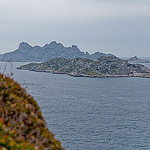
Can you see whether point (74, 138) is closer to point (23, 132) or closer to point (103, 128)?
point (103, 128)

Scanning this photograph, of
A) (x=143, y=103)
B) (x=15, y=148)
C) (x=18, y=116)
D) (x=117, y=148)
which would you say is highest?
(x=18, y=116)

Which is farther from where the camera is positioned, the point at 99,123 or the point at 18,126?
the point at 99,123

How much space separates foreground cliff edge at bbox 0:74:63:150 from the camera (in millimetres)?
13430

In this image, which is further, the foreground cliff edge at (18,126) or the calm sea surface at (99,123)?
the calm sea surface at (99,123)

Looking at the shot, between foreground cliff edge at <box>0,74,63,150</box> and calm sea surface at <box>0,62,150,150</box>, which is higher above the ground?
foreground cliff edge at <box>0,74,63,150</box>

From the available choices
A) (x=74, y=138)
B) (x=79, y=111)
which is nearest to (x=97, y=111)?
(x=79, y=111)

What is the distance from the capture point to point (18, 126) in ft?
48.9

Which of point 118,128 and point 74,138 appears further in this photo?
point 118,128

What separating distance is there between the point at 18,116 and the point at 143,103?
420 feet

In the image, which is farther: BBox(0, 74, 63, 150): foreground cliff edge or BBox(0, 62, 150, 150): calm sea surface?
BBox(0, 62, 150, 150): calm sea surface

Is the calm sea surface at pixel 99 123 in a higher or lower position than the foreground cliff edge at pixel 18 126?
lower

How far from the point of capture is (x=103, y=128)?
84312mm

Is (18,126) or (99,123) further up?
(18,126)

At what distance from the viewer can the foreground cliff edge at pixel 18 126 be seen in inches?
529
